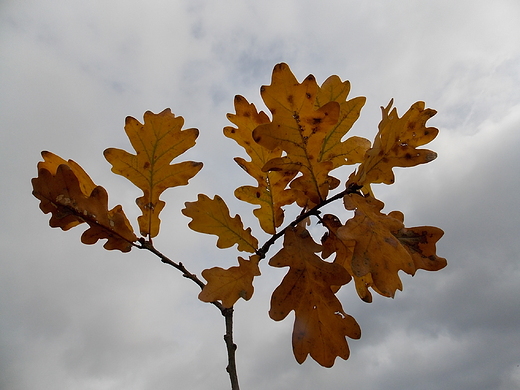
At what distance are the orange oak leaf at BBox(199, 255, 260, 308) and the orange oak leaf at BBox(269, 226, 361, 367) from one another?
7 cm

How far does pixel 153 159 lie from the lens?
1200mm

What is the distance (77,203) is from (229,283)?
0.46 metres

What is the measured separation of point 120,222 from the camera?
1136 mm

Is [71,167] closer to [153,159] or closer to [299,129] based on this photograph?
[153,159]

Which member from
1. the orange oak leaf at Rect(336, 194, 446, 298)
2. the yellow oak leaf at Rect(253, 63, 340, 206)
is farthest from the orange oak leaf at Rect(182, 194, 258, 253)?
the orange oak leaf at Rect(336, 194, 446, 298)

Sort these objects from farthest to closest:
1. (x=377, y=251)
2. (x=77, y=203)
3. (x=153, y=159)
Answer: (x=153, y=159), (x=77, y=203), (x=377, y=251)

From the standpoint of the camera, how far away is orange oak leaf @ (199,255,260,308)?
1.04 meters

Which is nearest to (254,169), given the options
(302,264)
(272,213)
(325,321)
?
(272,213)

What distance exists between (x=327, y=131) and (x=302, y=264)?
355 millimetres

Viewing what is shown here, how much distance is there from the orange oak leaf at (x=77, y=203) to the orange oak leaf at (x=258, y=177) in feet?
1.23

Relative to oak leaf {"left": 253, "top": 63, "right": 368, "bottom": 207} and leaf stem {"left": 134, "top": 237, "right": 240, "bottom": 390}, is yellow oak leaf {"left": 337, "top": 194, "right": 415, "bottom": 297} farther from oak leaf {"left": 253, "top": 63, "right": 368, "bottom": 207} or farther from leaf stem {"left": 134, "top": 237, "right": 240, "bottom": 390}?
leaf stem {"left": 134, "top": 237, "right": 240, "bottom": 390}

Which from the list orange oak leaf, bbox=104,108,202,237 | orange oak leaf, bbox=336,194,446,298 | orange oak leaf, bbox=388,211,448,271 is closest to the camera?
orange oak leaf, bbox=336,194,446,298

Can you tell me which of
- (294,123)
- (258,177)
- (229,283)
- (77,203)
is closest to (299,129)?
(294,123)

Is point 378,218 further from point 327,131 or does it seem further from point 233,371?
point 233,371
